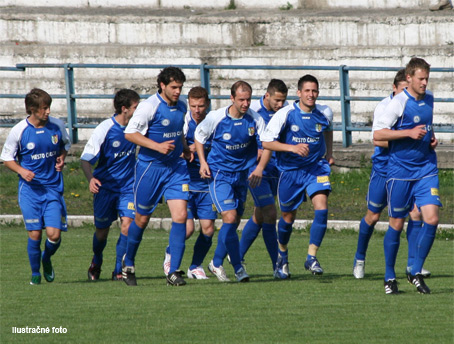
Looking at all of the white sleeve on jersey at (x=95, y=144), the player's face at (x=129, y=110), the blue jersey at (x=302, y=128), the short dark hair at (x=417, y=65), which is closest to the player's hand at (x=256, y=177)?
the blue jersey at (x=302, y=128)

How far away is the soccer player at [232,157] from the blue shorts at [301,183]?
1.90 feet

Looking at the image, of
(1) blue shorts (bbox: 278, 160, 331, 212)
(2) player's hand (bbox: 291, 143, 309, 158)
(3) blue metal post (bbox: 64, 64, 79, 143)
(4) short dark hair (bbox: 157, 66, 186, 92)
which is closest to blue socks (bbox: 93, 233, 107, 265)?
(1) blue shorts (bbox: 278, 160, 331, 212)

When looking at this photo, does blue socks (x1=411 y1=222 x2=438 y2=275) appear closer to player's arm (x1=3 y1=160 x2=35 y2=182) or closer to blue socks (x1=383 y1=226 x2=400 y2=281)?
blue socks (x1=383 y1=226 x2=400 y2=281)

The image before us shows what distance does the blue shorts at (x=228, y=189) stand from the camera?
10375 millimetres

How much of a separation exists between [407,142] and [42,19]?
49.4 ft

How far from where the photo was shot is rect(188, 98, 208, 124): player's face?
1100 centimetres

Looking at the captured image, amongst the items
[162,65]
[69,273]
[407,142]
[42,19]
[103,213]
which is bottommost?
[69,273]

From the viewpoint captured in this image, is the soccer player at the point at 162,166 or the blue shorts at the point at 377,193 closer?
the soccer player at the point at 162,166

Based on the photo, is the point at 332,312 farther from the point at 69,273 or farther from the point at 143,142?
the point at 69,273

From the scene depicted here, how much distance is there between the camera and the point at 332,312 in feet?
26.8

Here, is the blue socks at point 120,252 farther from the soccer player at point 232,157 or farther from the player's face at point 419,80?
the player's face at point 419,80

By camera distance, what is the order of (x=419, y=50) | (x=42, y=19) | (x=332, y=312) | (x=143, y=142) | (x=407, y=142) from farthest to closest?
(x=42, y=19) → (x=419, y=50) → (x=143, y=142) → (x=407, y=142) → (x=332, y=312)

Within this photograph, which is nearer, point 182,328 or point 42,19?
point 182,328

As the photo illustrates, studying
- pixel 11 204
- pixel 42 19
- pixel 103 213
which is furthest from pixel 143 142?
pixel 42 19
